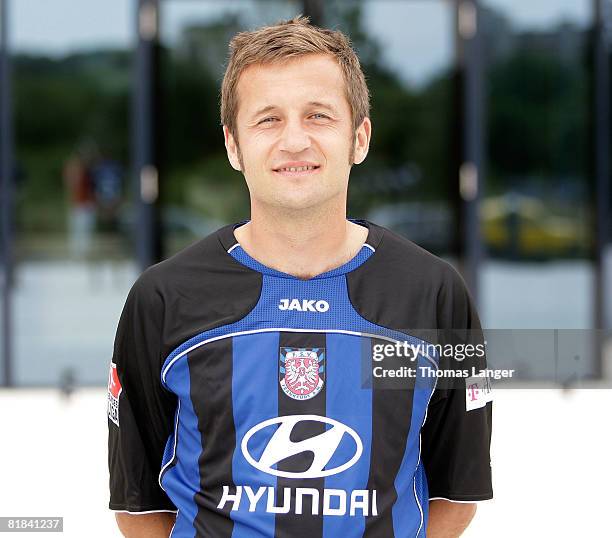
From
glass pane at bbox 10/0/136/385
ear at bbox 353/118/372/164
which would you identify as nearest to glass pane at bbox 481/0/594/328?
glass pane at bbox 10/0/136/385

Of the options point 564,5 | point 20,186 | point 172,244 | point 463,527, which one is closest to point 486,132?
point 564,5

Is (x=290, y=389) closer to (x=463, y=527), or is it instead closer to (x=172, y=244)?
(x=463, y=527)

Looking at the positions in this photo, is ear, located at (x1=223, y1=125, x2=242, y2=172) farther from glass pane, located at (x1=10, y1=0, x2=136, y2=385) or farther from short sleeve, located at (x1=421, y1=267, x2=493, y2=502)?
glass pane, located at (x1=10, y1=0, x2=136, y2=385)

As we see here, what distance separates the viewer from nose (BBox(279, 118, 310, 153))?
1681 mm

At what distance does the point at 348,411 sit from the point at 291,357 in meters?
0.13

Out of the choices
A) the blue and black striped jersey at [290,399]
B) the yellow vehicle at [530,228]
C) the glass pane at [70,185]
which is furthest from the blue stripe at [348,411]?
the yellow vehicle at [530,228]

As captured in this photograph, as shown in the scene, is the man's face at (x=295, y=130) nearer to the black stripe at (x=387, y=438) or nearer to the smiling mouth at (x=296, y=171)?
the smiling mouth at (x=296, y=171)

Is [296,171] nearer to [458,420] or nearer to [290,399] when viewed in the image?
[290,399]

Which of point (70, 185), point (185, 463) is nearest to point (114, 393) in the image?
point (185, 463)

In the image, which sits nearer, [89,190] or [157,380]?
[157,380]

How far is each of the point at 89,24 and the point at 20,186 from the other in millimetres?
1179

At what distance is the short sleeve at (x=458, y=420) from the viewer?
176 cm

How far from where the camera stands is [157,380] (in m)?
1.74

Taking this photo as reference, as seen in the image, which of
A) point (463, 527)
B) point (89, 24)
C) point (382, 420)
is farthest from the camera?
point (89, 24)
